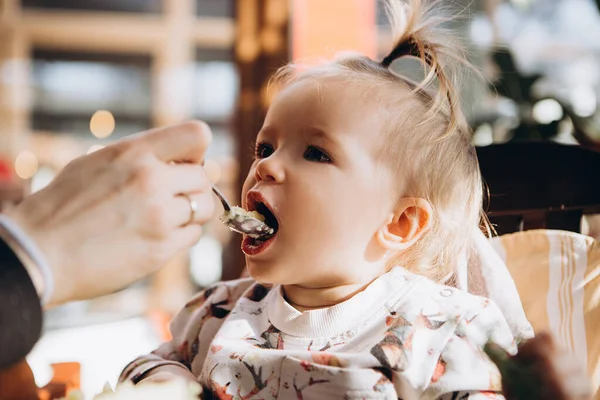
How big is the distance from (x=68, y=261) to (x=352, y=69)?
518mm

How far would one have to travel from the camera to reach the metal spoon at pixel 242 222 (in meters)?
0.81

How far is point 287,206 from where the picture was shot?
0.85 m

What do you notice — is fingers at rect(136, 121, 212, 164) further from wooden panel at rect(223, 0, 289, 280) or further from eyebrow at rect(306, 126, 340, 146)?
wooden panel at rect(223, 0, 289, 280)

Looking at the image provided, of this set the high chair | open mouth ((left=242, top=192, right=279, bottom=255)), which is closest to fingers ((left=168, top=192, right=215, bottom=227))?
open mouth ((left=242, top=192, right=279, bottom=255))

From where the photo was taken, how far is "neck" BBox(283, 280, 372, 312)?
914 millimetres

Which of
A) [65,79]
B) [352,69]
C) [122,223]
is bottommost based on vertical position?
[65,79]

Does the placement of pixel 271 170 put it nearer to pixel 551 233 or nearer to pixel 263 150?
pixel 263 150

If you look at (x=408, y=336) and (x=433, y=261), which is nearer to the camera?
(x=408, y=336)

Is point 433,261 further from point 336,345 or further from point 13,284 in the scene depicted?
point 13,284

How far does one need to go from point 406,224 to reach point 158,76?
311 centimetres

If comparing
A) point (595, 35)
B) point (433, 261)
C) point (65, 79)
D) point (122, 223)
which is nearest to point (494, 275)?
point (433, 261)

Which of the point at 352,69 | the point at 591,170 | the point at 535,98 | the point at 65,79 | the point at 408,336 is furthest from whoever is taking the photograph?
the point at 65,79

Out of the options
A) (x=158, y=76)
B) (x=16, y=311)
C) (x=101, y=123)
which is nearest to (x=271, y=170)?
(x=16, y=311)

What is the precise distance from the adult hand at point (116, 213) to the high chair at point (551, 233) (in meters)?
0.51
